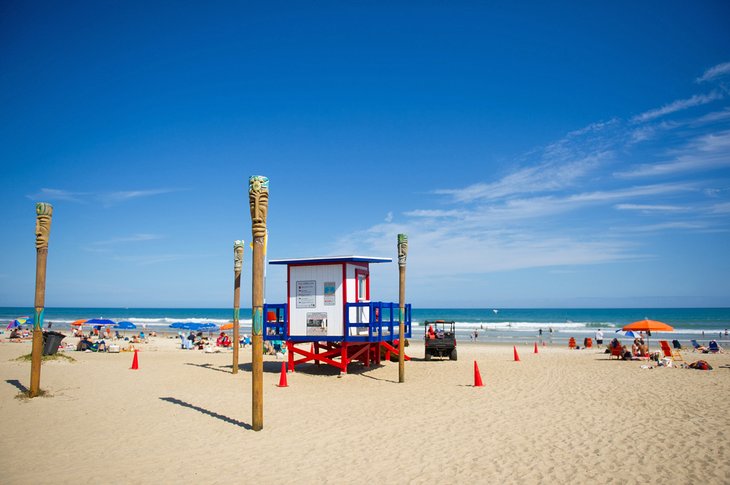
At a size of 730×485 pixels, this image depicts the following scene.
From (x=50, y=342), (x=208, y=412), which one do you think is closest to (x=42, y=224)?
(x=208, y=412)

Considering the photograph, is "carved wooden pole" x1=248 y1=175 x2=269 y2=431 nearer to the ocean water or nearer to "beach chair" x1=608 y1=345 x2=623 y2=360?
"beach chair" x1=608 y1=345 x2=623 y2=360

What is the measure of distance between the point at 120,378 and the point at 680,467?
17182mm

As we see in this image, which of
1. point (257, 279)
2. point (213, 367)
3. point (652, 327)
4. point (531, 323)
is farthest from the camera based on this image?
point (531, 323)

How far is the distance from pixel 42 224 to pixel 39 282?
5.23 feet

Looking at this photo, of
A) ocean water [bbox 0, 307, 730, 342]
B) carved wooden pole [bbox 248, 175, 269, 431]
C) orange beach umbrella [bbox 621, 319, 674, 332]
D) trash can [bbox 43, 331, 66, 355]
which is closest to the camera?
carved wooden pole [bbox 248, 175, 269, 431]

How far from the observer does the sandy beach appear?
26.0 feet

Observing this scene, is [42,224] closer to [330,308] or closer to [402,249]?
[330,308]

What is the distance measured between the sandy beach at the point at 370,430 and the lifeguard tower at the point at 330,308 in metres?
1.66

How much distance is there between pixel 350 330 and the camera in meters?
19.4

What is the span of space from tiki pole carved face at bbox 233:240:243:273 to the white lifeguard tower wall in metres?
1.63

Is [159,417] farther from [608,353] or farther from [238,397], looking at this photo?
[608,353]

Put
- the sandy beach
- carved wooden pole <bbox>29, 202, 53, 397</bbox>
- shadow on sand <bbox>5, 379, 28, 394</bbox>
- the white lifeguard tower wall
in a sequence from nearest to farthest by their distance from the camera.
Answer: the sandy beach, carved wooden pole <bbox>29, 202, 53, 397</bbox>, shadow on sand <bbox>5, 379, 28, 394</bbox>, the white lifeguard tower wall

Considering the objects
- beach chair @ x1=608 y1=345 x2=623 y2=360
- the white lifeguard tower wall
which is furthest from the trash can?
beach chair @ x1=608 y1=345 x2=623 y2=360

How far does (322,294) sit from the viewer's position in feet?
63.7
